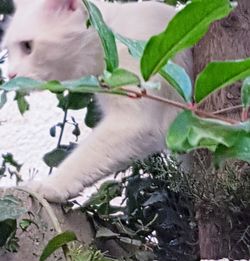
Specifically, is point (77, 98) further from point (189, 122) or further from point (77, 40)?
point (189, 122)

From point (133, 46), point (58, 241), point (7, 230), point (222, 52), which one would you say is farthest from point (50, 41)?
point (133, 46)

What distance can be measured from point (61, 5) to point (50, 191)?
40cm

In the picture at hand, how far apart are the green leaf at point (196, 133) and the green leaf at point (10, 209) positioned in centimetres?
54

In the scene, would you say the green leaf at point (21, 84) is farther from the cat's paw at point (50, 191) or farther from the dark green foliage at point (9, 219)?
the cat's paw at point (50, 191)

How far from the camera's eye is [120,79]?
1.36ft

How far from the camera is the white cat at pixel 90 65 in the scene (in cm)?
131

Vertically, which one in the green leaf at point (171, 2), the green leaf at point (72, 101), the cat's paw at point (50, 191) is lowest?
the cat's paw at point (50, 191)

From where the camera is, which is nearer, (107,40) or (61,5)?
(107,40)

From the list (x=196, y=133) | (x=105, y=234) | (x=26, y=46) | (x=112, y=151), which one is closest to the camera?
(x=196, y=133)

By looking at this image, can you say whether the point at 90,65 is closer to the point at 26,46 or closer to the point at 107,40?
the point at 26,46

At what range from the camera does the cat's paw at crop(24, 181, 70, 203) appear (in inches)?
45.8

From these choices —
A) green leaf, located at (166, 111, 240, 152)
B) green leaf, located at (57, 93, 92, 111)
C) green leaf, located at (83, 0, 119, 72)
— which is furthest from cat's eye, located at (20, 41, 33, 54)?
green leaf, located at (166, 111, 240, 152)

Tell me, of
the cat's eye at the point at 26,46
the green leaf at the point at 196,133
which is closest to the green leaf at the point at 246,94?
the green leaf at the point at 196,133

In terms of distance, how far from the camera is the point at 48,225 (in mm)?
1026
